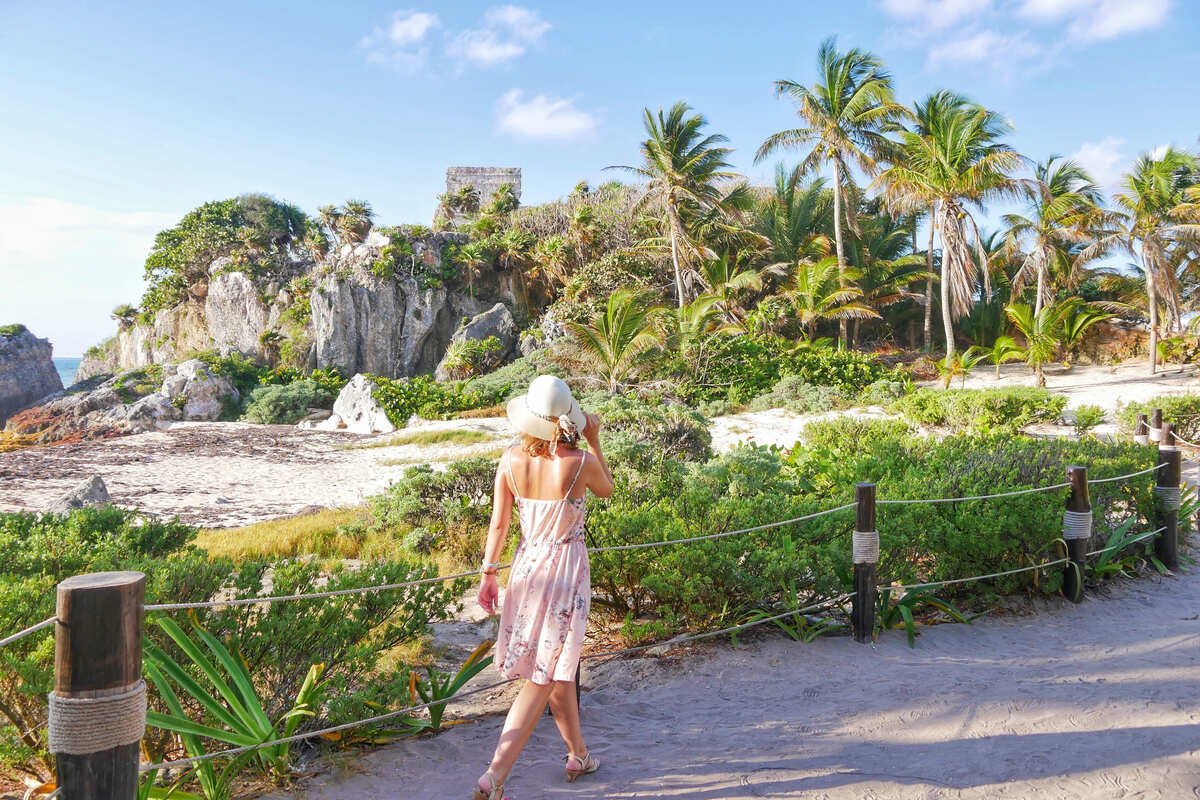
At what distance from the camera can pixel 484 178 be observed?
111 ft

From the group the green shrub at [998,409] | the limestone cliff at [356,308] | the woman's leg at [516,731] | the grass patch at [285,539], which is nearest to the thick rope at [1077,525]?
the woman's leg at [516,731]

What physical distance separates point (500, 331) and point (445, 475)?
18553 mm

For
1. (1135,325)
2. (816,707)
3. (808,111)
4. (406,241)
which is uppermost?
(808,111)

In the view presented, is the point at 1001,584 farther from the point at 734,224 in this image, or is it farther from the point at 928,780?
the point at 734,224

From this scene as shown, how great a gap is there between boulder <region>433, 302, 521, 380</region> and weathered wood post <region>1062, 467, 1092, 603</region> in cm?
2074

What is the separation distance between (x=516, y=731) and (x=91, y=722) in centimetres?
132

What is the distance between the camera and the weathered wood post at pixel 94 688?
6.10 feet

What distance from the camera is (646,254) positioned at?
82.1 ft

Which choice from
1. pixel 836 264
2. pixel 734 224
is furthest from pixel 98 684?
pixel 734 224

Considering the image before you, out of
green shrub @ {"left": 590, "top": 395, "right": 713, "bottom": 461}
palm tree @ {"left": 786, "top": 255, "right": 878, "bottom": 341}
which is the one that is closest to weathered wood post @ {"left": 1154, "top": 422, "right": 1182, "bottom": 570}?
green shrub @ {"left": 590, "top": 395, "right": 713, "bottom": 461}

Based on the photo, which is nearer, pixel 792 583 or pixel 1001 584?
pixel 792 583

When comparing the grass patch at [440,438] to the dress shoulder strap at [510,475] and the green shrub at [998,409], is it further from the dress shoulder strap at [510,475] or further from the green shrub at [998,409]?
the dress shoulder strap at [510,475]

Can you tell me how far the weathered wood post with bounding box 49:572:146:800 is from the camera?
1859 millimetres

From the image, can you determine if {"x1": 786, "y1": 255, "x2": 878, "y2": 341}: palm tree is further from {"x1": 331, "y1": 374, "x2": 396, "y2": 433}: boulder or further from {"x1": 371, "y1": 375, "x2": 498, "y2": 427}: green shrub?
{"x1": 331, "y1": 374, "x2": 396, "y2": 433}: boulder
